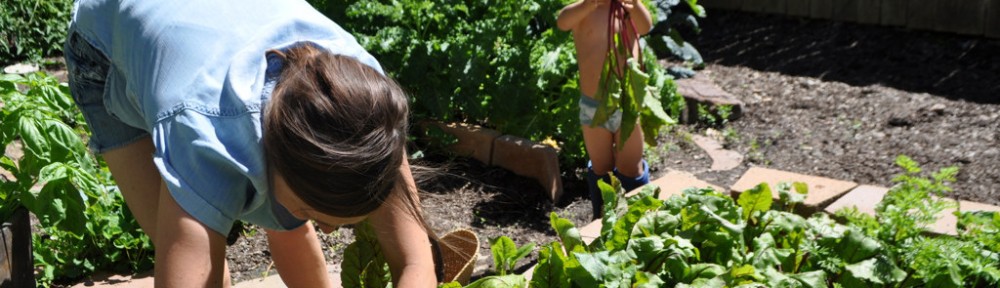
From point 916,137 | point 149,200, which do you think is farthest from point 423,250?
point 916,137

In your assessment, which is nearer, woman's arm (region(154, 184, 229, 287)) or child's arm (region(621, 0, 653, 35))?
woman's arm (region(154, 184, 229, 287))

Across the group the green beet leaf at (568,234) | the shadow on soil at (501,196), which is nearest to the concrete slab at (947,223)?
the green beet leaf at (568,234)

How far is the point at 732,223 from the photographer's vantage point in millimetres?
2275

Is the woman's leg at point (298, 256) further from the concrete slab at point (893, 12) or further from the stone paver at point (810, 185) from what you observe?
the concrete slab at point (893, 12)

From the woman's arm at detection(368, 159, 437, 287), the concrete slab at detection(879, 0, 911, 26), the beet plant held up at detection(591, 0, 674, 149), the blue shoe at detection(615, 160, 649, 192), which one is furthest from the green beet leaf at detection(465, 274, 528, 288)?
the concrete slab at detection(879, 0, 911, 26)

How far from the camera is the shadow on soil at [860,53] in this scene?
5.71 meters

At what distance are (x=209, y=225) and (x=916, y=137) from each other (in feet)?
12.3

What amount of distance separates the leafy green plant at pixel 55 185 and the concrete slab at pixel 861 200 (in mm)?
2023

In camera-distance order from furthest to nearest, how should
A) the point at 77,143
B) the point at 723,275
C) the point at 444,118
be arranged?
the point at 444,118 < the point at 77,143 < the point at 723,275

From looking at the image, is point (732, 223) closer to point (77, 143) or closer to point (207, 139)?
point (207, 139)

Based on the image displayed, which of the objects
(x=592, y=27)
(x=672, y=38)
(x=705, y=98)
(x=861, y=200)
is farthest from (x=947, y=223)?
(x=672, y=38)

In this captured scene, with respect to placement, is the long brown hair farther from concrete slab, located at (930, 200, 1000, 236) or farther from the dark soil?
the dark soil

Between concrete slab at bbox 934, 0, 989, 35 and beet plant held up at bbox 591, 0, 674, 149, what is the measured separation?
3831 millimetres

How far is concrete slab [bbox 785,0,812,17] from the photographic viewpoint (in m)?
7.45
